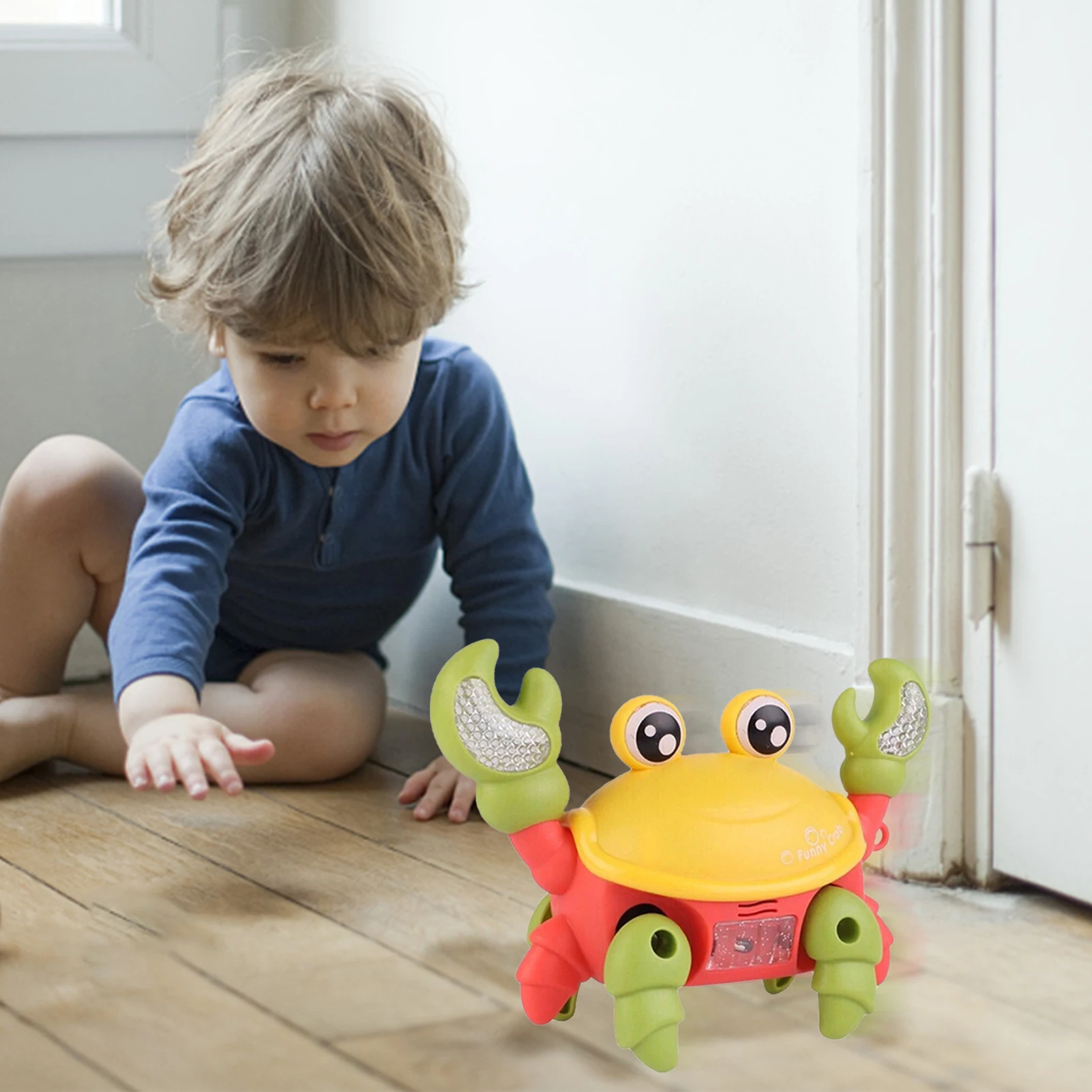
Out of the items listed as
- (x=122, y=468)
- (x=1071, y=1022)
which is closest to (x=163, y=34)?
(x=122, y=468)

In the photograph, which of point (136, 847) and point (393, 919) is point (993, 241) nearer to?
point (393, 919)

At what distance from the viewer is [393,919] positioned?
0.86 metres

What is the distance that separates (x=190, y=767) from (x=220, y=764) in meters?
0.02

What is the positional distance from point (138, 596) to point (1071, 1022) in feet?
2.11

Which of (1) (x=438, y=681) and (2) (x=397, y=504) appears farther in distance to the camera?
(2) (x=397, y=504)

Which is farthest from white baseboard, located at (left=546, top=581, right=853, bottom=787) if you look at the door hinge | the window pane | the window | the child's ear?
the window pane

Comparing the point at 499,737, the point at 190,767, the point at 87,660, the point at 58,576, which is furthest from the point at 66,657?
the point at 499,737

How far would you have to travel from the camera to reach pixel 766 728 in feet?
2.21

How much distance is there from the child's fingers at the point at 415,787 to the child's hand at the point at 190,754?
0.21 meters

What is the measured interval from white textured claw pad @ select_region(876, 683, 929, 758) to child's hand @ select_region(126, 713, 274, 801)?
0.34 meters

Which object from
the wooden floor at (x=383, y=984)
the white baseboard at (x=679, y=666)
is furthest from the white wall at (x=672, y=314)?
the wooden floor at (x=383, y=984)

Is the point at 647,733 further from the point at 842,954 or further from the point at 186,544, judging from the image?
the point at 186,544

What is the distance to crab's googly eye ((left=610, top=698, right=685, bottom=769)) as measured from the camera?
669mm

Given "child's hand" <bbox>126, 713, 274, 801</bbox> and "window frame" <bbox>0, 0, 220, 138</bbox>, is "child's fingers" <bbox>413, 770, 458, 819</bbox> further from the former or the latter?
"window frame" <bbox>0, 0, 220, 138</bbox>
